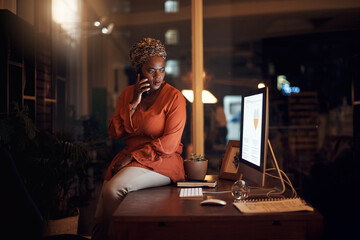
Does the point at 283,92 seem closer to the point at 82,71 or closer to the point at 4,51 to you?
the point at 82,71

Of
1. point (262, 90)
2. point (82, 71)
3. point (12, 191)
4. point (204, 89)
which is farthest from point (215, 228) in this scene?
point (82, 71)

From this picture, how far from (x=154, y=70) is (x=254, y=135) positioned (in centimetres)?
82

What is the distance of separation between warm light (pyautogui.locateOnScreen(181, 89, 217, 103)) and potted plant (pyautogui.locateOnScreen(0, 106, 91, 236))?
3.55 ft

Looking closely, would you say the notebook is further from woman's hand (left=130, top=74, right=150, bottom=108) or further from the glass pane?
the glass pane

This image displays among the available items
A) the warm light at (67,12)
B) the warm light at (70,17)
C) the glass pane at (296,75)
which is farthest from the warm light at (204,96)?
the warm light at (67,12)

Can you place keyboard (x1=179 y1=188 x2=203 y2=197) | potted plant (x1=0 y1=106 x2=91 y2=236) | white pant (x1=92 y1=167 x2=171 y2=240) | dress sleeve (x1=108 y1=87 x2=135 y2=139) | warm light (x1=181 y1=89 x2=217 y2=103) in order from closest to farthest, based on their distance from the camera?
keyboard (x1=179 y1=188 x2=203 y2=197) < white pant (x1=92 y1=167 x2=171 y2=240) < dress sleeve (x1=108 y1=87 x2=135 y2=139) < potted plant (x1=0 y1=106 x2=91 y2=236) < warm light (x1=181 y1=89 x2=217 y2=103)

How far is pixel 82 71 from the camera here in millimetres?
3385

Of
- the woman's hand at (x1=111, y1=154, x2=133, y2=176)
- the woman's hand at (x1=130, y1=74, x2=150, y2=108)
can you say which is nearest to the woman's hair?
the woman's hand at (x1=130, y1=74, x2=150, y2=108)

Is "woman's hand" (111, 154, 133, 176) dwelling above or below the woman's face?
below

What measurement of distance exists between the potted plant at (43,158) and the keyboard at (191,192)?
1.23 meters

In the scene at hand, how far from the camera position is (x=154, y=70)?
1.96m

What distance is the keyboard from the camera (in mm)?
1463

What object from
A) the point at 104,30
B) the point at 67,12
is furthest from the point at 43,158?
the point at 67,12

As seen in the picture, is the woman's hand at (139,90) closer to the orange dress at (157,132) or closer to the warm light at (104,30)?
the orange dress at (157,132)
